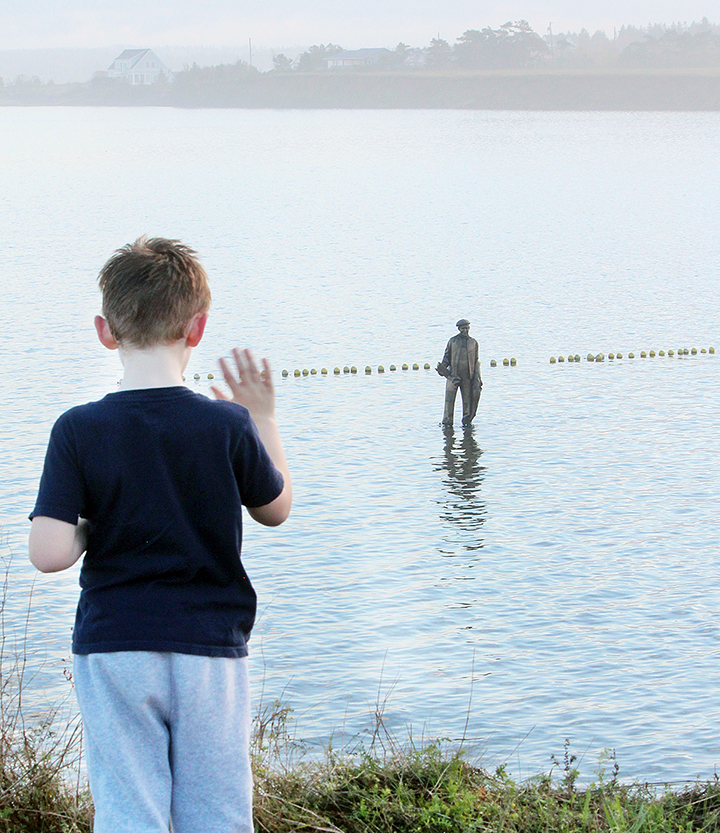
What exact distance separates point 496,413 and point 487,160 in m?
145

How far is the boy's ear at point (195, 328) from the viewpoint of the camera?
348 cm

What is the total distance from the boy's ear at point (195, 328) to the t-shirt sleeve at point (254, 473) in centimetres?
31

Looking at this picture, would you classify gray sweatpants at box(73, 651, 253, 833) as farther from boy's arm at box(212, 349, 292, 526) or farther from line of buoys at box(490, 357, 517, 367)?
line of buoys at box(490, 357, 517, 367)

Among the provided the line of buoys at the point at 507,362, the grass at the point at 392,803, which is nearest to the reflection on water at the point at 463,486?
the line of buoys at the point at 507,362

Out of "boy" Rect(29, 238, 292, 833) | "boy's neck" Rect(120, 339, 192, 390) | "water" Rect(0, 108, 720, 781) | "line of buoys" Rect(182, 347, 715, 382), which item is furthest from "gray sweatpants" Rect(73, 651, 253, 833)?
"line of buoys" Rect(182, 347, 715, 382)

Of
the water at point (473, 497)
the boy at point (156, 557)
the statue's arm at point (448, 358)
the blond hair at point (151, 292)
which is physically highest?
the blond hair at point (151, 292)

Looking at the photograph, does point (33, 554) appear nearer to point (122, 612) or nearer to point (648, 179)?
point (122, 612)

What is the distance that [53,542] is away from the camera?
3375mm

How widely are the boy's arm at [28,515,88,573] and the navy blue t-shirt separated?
1.1 inches

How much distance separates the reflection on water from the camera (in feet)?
60.4

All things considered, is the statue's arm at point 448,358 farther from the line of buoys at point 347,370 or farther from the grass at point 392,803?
the grass at point 392,803

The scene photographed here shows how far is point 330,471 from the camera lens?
22.5 meters

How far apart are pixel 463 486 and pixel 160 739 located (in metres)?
17.8

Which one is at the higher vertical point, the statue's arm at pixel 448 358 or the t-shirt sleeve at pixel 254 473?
the t-shirt sleeve at pixel 254 473
